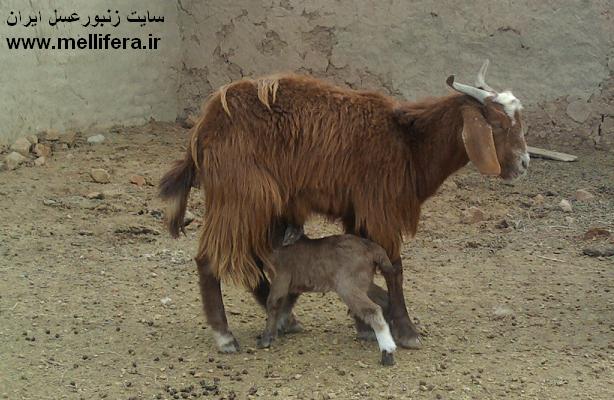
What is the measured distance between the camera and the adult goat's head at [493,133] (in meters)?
5.08

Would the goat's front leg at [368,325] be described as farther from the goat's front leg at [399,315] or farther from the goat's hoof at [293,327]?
the goat's hoof at [293,327]

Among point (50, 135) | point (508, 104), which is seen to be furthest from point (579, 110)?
point (50, 135)

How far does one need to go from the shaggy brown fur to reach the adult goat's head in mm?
31

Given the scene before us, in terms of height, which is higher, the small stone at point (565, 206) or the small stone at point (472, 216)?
the small stone at point (565, 206)

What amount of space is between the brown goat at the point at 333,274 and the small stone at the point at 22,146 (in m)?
3.99

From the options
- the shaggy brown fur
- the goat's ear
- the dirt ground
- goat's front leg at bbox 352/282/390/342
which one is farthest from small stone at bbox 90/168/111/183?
the goat's ear

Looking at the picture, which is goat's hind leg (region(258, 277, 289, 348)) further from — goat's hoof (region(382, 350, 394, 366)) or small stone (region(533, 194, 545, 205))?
small stone (region(533, 194, 545, 205))

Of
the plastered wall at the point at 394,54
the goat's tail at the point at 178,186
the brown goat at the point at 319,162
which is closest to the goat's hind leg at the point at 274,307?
the brown goat at the point at 319,162

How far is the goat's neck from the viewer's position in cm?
529

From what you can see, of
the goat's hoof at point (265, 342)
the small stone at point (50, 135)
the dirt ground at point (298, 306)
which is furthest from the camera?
the small stone at point (50, 135)

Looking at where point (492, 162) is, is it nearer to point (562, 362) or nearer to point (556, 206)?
point (562, 362)

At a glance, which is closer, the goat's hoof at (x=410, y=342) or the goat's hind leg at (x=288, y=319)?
the goat's hoof at (x=410, y=342)

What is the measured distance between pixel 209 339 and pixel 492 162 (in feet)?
6.19

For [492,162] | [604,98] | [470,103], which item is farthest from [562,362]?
[604,98]
